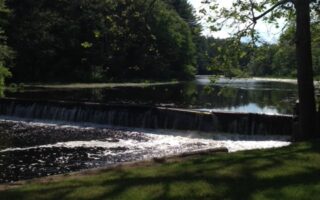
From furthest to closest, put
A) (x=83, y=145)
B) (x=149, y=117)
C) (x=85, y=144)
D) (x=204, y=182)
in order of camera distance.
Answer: (x=149, y=117), (x=85, y=144), (x=83, y=145), (x=204, y=182)

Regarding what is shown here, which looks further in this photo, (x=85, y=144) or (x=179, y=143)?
(x=179, y=143)

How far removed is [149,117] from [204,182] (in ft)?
56.7

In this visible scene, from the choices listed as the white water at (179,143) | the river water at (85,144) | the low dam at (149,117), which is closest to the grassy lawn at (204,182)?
the river water at (85,144)

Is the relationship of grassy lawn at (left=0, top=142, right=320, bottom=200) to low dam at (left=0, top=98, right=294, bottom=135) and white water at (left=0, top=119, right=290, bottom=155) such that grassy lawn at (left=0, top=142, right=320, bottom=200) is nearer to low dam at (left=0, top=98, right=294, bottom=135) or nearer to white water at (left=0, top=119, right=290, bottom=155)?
white water at (left=0, top=119, right=290, bottom=155)

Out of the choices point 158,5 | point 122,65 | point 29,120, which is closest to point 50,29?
point 122,65

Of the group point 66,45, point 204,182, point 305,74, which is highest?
point 66,45

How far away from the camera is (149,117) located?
2525cm

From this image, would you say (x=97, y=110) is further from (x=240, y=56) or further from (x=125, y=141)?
(x=240, y=56)

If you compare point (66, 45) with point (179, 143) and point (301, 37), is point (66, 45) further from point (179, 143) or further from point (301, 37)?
point (301, 37)

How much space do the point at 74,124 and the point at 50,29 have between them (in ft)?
114

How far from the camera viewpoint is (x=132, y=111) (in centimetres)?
2588

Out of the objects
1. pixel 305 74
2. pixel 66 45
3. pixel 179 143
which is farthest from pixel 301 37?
pixel 66 45

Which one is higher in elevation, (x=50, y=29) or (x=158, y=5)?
(x=50, y=29)

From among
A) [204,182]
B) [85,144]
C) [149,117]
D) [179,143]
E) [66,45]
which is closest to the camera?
[204,182]
